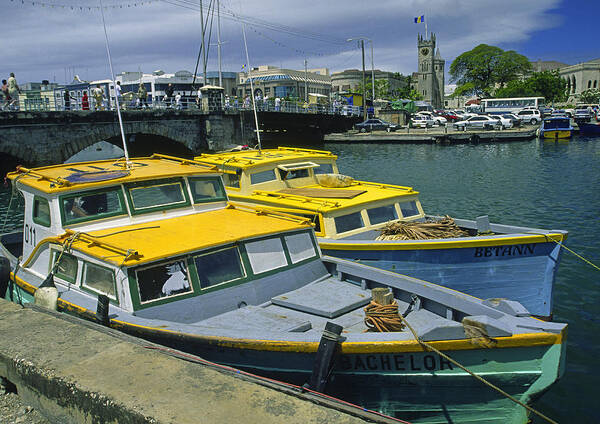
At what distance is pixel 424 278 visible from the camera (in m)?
11.6

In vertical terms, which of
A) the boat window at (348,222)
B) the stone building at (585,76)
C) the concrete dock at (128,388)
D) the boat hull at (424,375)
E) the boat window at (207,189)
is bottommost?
the boat hull at (424,375)

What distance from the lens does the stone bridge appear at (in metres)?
32.0

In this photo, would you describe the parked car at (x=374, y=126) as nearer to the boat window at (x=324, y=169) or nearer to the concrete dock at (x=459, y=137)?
the concrete dock at (x=459, y=137)

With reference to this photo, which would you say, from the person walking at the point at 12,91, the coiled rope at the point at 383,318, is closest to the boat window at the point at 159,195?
A: the coiled rope at the point at 383,318

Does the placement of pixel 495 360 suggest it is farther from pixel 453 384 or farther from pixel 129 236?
pixel 129 236

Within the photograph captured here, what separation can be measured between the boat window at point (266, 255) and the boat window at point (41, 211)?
13.9 feet

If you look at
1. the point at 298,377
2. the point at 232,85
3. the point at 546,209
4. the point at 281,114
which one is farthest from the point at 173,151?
the point at 232,85

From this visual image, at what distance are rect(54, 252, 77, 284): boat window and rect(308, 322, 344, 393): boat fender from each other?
4779 millimetres

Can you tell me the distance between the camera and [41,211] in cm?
1038

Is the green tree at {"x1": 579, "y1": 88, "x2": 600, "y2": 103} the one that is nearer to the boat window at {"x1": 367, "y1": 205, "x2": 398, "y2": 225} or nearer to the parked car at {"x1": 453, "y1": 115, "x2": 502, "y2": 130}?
the parked car at {"x1": 453, "y1": 115, "x2": 502, "y2": 130}

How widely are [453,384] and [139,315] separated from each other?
466 centimetres

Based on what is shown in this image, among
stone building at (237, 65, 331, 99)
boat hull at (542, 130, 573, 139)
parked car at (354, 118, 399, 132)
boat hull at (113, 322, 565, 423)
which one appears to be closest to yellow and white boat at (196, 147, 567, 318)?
boat hull at (113, 322, 565, 423)

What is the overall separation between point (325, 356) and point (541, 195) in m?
23.0

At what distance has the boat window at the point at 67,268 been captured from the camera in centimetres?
895
